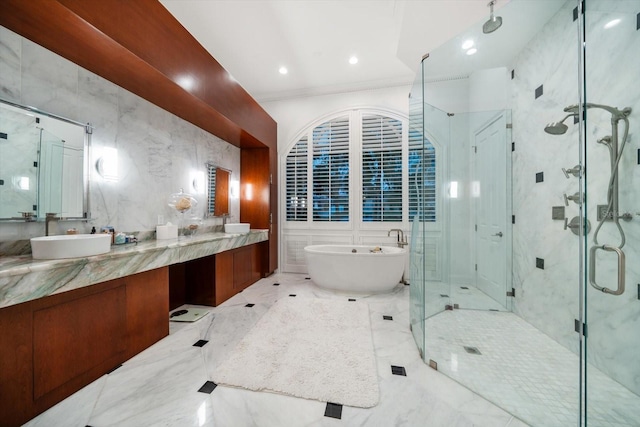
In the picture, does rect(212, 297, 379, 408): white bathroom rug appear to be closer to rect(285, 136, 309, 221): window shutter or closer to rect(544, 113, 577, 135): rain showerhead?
rect(285, 136, 309, 221): window shutter

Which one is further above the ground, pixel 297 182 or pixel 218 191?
pixel 297 182

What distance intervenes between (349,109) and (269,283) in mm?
3112

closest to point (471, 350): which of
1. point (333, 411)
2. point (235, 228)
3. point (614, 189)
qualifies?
point (333, 411)

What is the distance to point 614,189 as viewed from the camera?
1.38 m

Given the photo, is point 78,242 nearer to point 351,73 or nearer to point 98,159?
point 98,159

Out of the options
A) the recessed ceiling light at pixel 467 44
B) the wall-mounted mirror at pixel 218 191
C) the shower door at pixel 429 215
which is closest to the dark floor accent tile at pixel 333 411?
the shower door at pixel 429 215

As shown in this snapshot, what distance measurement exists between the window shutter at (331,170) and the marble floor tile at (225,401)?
2441 millimetres

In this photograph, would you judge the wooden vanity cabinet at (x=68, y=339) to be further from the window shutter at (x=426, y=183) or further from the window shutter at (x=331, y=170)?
the window shutter at (x=331, y=170)

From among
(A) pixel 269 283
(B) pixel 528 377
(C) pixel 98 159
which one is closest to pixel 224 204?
(A) pixel 269 283

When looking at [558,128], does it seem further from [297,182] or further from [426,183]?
[297,182]

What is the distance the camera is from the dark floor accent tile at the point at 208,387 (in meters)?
1.48

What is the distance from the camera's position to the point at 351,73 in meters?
3.73

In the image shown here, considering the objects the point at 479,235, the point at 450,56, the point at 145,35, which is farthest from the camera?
the point at 479,235

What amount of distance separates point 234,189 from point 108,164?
76.8 inches
